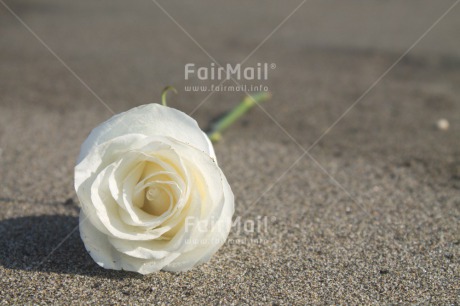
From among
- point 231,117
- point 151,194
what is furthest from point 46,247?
point 231,117

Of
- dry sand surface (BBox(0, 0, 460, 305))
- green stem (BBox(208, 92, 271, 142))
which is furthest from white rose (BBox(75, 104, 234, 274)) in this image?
green stem (BBox(208, 92, 271, 142))

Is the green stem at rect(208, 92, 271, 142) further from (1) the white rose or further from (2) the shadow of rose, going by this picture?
(1) the white rose

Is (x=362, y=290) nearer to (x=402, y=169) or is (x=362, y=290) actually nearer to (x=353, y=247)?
(x=353, y=247)

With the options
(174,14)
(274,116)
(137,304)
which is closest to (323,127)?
(274,116)

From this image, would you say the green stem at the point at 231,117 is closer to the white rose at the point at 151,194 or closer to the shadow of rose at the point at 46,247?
the shadow of rose at the point at 46,247

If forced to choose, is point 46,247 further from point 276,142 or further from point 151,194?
point 276,142

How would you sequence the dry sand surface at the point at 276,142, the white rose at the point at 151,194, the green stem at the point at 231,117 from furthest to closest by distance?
1. the green stem at the point at 231,117
2. the dry sand surface at the point at 276,142
3. the white rose at the point at 151,194

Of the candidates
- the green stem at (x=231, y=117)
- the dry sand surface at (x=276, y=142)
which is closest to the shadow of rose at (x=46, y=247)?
the dry sand surface at (x=276, y=142)
